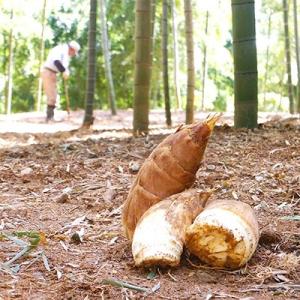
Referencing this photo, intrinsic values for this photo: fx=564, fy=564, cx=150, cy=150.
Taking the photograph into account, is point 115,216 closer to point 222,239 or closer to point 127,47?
point 222,239

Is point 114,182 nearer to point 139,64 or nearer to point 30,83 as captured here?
point 139,64

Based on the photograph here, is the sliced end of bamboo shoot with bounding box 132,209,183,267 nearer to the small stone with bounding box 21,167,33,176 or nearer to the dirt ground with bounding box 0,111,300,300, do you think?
the dirt ground with bounding box 0,111,300,300

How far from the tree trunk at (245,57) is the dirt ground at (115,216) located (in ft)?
0.76

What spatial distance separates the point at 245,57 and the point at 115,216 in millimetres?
2353

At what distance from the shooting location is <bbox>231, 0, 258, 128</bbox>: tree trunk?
14.8ft

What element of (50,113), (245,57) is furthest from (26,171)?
(50,113)

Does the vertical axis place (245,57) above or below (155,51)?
below

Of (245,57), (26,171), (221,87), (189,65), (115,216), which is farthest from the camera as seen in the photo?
(221,87)

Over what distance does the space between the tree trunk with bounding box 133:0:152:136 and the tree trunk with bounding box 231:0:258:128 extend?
0.82 m

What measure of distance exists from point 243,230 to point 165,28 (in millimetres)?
5853

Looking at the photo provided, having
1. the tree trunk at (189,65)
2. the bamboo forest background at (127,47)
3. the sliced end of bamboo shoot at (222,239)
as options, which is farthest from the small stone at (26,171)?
the bamboo forest background at (127,47)

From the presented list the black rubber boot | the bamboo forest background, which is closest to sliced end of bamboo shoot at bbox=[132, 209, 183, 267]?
the black rubber boot

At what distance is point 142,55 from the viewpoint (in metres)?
5.06

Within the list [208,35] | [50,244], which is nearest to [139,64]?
[50,244]
